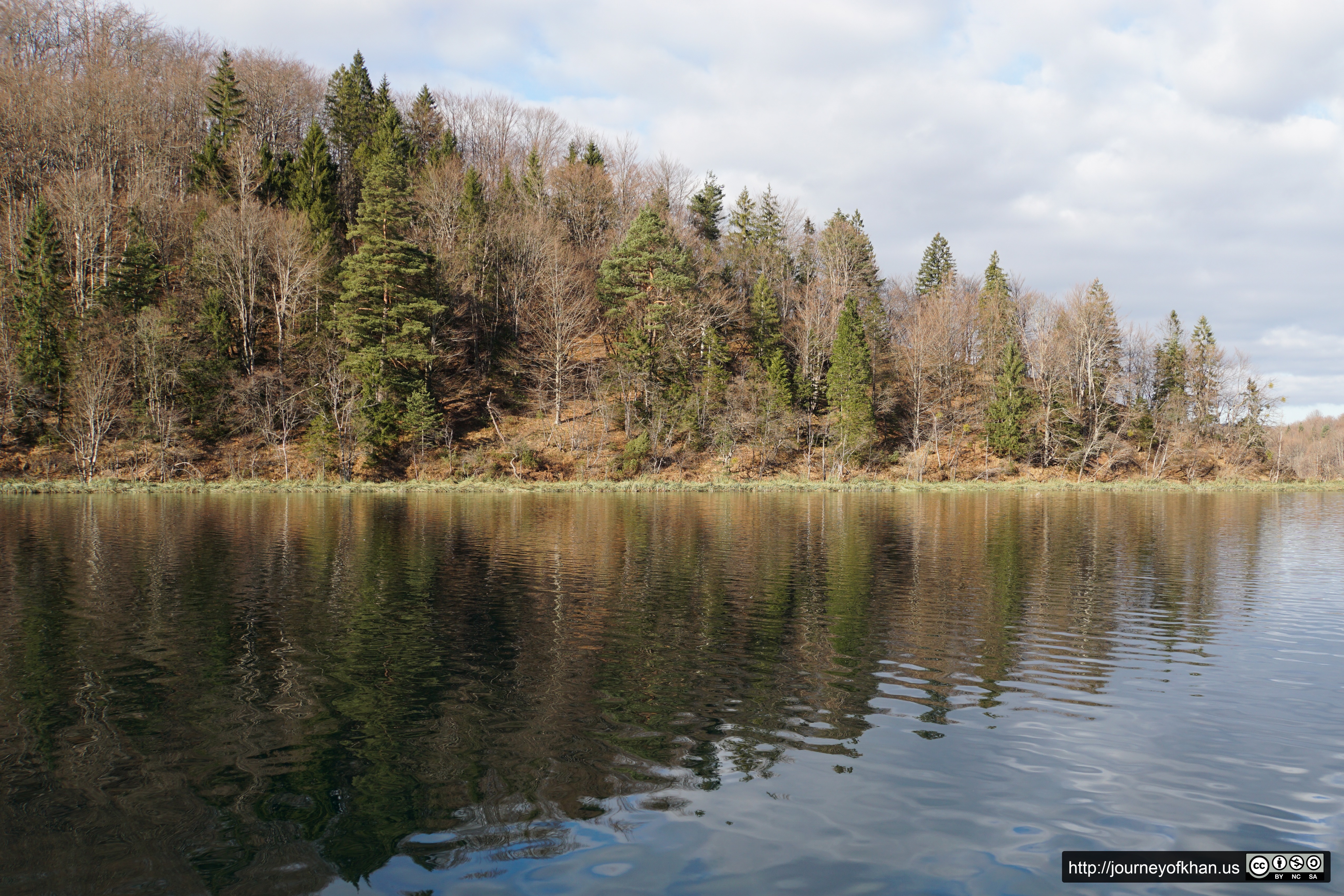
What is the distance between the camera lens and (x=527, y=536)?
28.5 m

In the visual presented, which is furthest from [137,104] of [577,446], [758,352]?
[758,352]

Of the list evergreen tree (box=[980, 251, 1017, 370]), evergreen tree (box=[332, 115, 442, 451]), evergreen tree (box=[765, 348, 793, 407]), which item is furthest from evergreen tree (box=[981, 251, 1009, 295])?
evergreen tree (box=[332, 115, 442, 451])

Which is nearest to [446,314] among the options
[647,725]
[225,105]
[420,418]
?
[420,418]

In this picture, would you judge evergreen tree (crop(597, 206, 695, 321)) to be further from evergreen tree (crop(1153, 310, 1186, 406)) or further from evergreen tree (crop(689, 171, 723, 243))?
evergreen tree (crop(1153, 310, 1186, 406))

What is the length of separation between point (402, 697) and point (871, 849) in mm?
6445

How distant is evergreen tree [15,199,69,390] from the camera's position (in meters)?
54.3

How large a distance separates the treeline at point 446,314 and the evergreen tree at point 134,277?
0.71 ft

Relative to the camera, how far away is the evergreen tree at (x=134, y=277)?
57.6m

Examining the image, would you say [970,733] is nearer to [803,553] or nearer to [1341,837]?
[1341,837]

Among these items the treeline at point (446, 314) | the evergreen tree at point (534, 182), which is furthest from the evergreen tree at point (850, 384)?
the evergreen tree at point (534, 182)

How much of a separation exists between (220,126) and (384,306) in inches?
1319

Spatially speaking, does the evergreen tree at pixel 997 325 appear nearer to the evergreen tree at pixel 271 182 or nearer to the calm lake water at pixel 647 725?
the calm lake water at pixel 647 725

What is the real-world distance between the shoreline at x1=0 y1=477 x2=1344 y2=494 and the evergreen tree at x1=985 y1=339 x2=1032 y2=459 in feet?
12.4

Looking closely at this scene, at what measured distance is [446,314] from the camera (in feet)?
221
